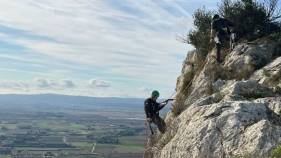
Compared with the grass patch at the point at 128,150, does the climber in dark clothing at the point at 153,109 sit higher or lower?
higher

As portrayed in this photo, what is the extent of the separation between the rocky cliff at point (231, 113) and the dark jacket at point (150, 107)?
35.8 inches

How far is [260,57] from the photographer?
15.3m

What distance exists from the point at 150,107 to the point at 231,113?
4.91 m

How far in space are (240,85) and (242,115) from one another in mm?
2925

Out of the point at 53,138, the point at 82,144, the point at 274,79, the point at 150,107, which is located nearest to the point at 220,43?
the point at 274,79

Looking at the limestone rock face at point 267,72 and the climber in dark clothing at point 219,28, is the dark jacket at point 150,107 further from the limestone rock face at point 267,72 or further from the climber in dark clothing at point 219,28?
the climber in dark clothing at point 219,28

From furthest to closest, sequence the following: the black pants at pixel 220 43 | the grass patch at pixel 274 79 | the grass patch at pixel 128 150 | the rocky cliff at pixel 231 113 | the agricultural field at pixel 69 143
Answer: the agricultural field at pixel 69 143
the grass patch at pixel 128 150
the black pants at pixel 220 43
the grass patch at pixel 274 79
the rocky cliff at pixel 231 113

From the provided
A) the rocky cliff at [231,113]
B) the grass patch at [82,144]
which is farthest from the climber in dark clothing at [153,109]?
the grass patch at [82,144]

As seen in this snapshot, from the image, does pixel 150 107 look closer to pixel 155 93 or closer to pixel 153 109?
pixel 153 109

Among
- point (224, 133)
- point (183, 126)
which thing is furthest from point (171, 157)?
point (224, 133)

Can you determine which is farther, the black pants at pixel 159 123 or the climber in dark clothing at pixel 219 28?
the climber in dark clothing at pixel 219 28

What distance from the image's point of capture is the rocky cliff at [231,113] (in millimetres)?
8289

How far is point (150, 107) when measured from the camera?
13.5m

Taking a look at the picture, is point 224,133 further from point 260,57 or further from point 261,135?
point 260,57
